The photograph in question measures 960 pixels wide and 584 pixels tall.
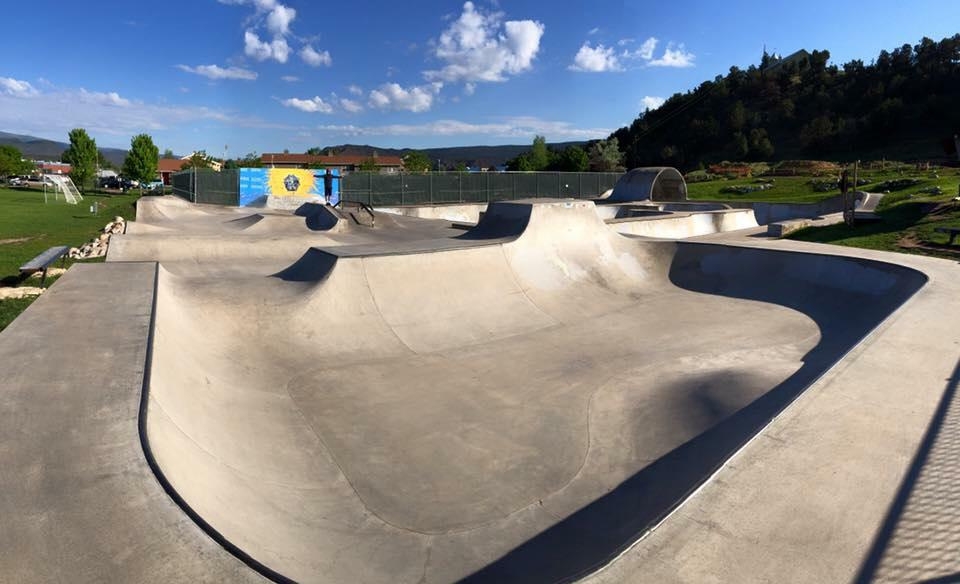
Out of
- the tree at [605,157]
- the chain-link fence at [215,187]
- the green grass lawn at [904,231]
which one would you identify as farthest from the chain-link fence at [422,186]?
the tree at [605,157]

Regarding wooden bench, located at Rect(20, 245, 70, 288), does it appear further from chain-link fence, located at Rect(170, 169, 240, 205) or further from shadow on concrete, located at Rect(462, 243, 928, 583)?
chain-link fence, located at Rect(170, 169, 240, 205)

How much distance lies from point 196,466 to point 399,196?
1199 inches

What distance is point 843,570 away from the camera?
299cm

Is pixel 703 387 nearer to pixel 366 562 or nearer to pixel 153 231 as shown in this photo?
pixel 366 562

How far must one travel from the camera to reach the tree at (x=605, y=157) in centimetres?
6512

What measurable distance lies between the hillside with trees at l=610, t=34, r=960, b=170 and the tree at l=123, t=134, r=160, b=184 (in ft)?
198

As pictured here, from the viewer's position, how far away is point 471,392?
7.19 m

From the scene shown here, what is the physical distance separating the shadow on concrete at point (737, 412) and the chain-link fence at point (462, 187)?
2190 centimetres

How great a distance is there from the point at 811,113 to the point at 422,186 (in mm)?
67901

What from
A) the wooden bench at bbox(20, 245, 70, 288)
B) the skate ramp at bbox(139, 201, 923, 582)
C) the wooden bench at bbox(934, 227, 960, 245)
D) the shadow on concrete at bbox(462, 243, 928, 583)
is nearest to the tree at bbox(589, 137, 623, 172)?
the wooden bench at bbox(934, 227, 960, 245)

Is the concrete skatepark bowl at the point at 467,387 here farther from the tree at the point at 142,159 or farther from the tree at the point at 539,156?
the tree at the point at 539,156

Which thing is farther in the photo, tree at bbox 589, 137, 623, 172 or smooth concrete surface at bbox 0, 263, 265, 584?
tree at bbox 589, 137, 623, 172

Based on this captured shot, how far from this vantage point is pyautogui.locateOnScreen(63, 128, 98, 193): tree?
61281 mm

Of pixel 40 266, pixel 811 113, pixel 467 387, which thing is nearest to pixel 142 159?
pixel 40 266
